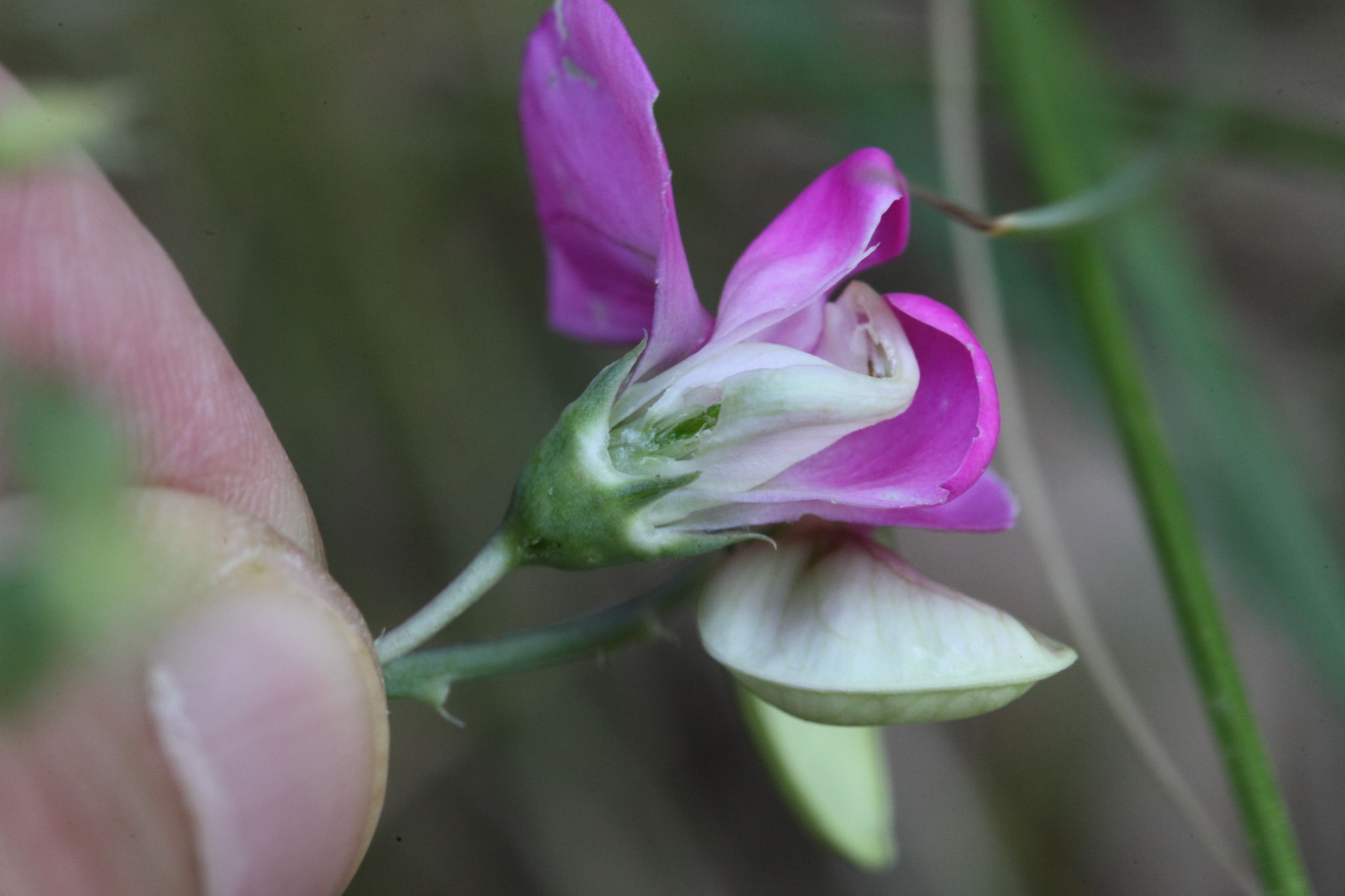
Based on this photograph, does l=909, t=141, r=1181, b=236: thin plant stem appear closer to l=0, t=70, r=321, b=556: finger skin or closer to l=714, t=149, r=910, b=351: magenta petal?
l=714, t=149, r=910, b=351: magenta petal

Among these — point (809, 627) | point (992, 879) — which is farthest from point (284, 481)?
point (992, 879)

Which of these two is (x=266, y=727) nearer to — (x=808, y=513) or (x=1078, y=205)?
(x=808, y=513)

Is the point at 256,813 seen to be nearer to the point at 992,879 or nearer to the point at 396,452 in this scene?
the point at 396,452

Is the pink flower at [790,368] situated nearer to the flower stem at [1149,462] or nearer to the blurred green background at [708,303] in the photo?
the flower stem at [1149,462]

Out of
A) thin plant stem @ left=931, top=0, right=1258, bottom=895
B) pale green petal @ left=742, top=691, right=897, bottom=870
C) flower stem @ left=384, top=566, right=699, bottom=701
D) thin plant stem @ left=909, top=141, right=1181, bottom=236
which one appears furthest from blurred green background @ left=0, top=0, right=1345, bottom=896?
flower stem @ left=384, top=566, right=699, bottom=701

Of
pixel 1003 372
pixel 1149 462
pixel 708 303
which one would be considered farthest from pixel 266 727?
pixel 708 303

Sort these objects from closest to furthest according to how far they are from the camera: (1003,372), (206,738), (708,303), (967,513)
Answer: (206,738) → (967,513) → (1003,372) → (708,303)
